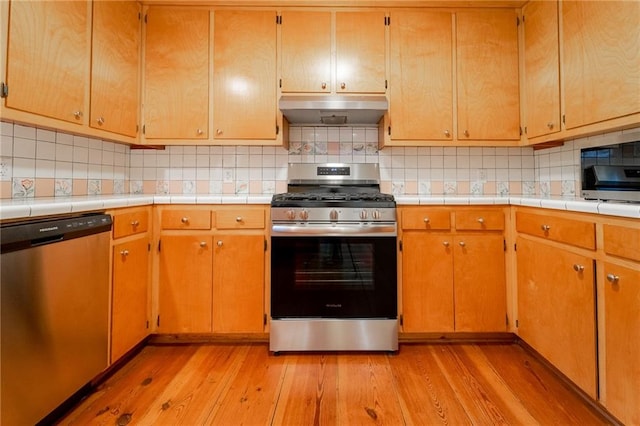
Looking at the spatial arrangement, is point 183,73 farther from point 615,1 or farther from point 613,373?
point 613,373

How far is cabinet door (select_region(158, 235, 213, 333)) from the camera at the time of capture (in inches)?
77.7

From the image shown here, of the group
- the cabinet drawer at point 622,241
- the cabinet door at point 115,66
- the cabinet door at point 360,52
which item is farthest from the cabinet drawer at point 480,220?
the cabinet door at point 115,66

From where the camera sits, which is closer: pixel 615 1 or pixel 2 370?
pixel 2 370

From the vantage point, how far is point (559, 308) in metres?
1.57

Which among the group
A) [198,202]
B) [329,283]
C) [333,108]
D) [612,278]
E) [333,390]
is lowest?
[333,390]

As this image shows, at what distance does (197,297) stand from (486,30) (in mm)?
2628

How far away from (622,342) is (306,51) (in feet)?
7.39

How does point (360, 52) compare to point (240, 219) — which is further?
point (360, 52)

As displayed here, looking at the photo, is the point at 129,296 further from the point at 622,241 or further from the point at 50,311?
the point at 622,241

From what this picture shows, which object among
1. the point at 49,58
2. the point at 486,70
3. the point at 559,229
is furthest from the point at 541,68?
the point at 49,58

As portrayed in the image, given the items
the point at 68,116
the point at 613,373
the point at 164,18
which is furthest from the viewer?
the point at 164,18

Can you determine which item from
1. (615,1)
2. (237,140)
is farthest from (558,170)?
(237,140)

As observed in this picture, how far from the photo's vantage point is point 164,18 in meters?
2.20

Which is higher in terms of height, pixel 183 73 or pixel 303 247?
pixel 183 73
